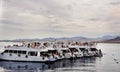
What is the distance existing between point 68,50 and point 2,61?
16.7 metres

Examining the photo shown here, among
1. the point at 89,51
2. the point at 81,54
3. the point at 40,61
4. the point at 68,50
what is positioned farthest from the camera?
the point at 89,51

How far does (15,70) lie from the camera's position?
49562mm

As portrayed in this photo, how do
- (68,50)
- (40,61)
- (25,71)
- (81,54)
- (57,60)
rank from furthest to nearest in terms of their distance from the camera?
1. (81,54)
2. (68,50)
3. (57,60)
4. (40,61)
5. (25,71)

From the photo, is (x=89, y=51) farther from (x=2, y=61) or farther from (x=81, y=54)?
(x=2, y=61)

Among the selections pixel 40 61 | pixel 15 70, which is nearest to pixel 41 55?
pixel 40 61

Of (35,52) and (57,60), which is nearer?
(35,52)

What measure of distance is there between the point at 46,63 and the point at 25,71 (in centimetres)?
1113

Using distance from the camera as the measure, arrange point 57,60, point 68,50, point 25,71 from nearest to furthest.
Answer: point 25,71
point 57,60
point 68,50

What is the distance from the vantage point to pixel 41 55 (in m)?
59.5

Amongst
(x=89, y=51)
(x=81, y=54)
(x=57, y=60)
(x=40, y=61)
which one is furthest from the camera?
(x=89, y=51)

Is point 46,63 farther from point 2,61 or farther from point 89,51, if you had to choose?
point 89,51

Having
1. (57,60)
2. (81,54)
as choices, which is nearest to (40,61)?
(57,60)

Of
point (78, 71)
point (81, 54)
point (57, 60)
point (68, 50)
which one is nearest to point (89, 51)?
point (81, 54)

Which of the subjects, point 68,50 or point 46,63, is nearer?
point 46,63
